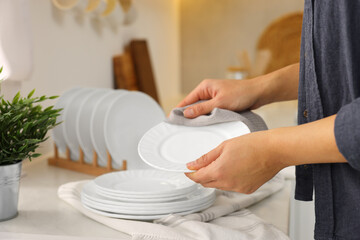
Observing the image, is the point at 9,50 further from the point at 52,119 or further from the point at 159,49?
the point at 159,49

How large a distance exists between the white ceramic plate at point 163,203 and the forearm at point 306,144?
0.25m

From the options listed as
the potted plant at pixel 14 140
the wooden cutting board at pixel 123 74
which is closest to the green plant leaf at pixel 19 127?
the potted plant at pixel 14 140

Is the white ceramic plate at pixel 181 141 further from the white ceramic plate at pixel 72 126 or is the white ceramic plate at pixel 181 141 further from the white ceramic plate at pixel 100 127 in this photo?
the white ceramic plate at pixel 72 126

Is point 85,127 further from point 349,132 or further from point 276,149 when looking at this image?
point 349,132

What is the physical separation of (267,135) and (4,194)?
525 millimetres

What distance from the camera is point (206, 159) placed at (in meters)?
0.73

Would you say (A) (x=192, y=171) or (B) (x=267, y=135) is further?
(A) (x=192, y=171)

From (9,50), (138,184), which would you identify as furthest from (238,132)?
(9,50)

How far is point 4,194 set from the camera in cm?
84

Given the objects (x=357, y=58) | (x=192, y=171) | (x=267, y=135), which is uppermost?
(x=357, y=58)

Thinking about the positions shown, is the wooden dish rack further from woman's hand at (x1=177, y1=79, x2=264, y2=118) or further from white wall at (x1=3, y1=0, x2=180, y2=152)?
woman's hand at (x1=177, y1=79, x2=264, y2=118)

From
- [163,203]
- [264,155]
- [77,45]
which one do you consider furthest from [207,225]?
[77,45]

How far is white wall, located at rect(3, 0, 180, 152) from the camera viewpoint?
5.03ft

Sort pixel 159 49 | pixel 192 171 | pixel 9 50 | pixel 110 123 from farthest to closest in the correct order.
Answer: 1. pixel 159 49
2. pixel 110 123
3. pixel 9 50
4. pixel 192 171
